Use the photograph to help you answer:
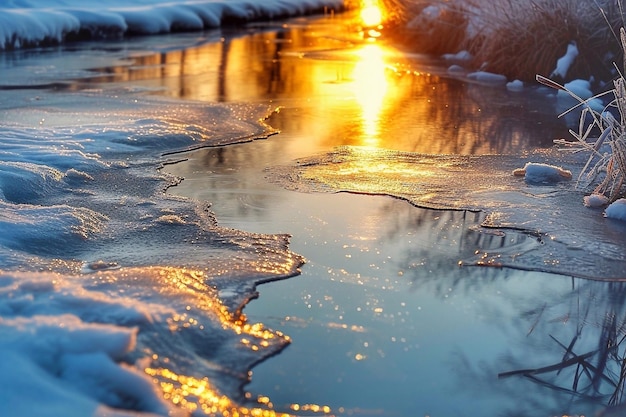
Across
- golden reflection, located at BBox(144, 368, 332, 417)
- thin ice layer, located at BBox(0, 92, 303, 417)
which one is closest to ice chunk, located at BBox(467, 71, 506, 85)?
thin ice layer, located at BBox(0, 92, 303, 417)

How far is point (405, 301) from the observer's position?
3.03 meters

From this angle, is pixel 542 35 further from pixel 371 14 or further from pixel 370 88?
pixel 371 14

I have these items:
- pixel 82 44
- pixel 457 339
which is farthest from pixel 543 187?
pixel 82 44

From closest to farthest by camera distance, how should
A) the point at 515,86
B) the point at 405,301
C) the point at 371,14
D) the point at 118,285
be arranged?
the point at 118,285 → the point at 405,301 → the point at 515,86 → the point at 371,14

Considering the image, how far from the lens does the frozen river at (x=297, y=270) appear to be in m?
2.37

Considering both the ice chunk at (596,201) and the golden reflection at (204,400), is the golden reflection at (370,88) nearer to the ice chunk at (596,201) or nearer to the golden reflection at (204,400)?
the ice chunk at (596,201)

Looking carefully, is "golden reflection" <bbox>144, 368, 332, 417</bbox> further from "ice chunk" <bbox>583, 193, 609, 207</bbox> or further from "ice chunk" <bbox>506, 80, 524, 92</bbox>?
"ice chunk" <bbox>506, 80, 524, 92</bbox>

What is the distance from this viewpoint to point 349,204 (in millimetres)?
4250

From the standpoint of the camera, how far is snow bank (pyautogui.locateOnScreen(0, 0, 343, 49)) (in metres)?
12.8

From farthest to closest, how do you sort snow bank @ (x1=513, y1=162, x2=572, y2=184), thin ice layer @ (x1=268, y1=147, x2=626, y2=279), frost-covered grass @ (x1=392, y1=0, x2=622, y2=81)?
frost-covered grass @ (x1=392, y1=0, x2=622, y2=81), snow bank @ (x1=513, y1=162, x2=572, y2=184), thin ice layer @ (x1=268, y1=147, x2=626, y2=279)

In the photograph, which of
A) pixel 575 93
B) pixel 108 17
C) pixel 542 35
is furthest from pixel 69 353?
pixel 108 17

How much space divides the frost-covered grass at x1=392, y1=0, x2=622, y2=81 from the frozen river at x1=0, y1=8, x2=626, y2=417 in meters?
2.61

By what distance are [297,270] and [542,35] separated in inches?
283

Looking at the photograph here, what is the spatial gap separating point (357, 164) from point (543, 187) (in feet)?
3.77
